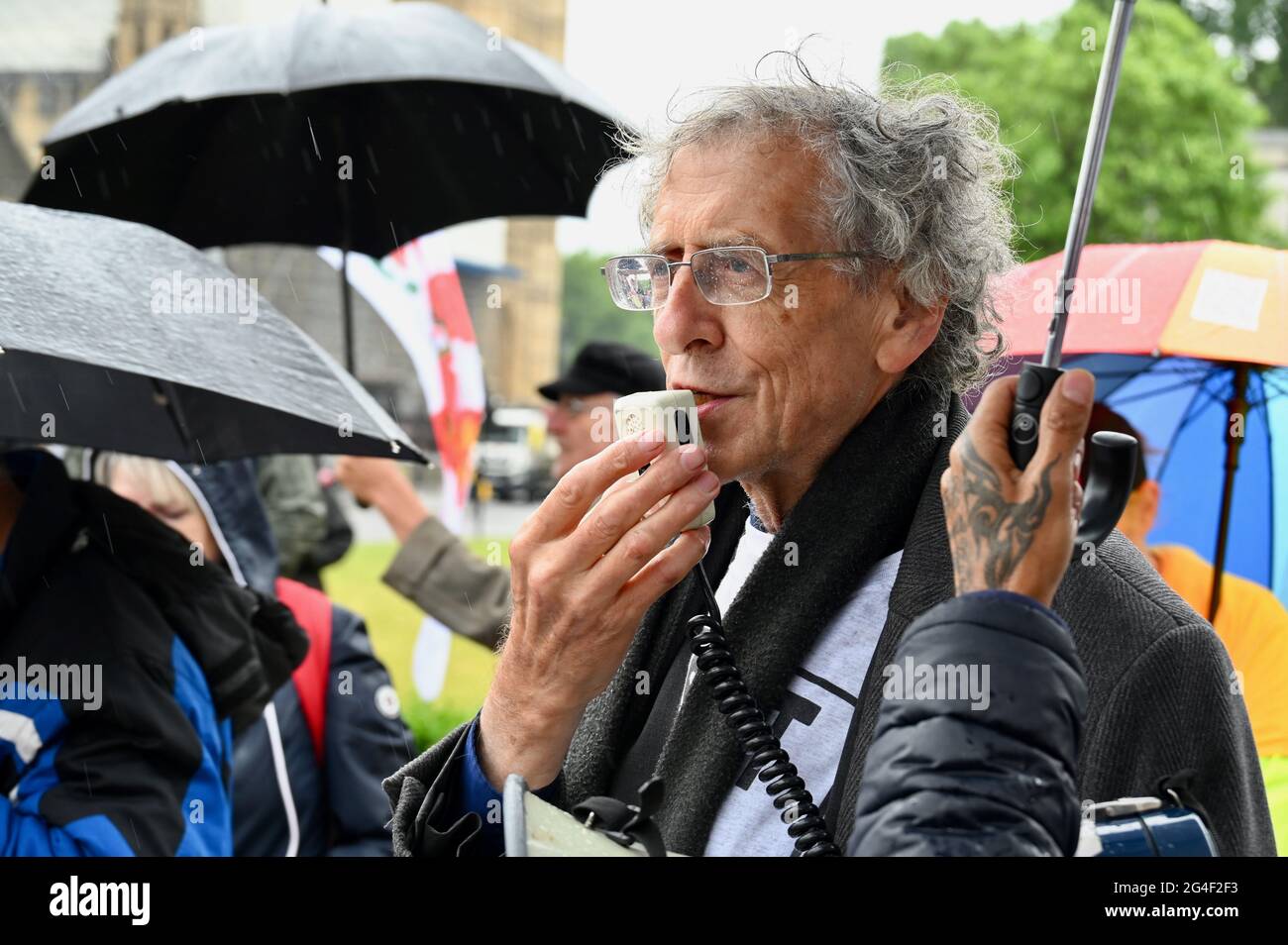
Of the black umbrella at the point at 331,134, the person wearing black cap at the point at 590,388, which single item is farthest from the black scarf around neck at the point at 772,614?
the person wearing black cap at the point at 590,388

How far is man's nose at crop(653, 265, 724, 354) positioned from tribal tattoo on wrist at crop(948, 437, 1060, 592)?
88 centimetres

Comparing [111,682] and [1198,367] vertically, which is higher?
[1198,367]

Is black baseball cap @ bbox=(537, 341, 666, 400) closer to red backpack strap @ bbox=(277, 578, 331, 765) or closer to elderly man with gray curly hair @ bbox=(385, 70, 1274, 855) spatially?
red backpack strap @ bbox=(277, 578, 331, 765)

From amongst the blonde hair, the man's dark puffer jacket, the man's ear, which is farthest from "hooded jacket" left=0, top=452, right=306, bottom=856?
the man's dark puffer jacket

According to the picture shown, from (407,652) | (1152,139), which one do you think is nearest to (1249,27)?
(1152,139)

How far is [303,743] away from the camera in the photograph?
13.0ft

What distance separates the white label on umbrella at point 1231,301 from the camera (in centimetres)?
416

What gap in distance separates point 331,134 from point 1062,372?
4.15 m

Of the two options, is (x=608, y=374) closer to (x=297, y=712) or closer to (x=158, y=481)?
(x=158, y=481)

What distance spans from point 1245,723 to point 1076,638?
240mm

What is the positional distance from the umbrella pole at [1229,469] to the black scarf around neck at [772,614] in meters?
2.45

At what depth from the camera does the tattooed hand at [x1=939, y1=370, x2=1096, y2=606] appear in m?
1.35

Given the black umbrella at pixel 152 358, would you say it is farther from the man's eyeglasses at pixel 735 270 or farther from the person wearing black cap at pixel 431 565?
the person wearing black cap at pixel 431 565

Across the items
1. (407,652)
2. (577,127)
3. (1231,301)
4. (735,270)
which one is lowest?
(407,652)
